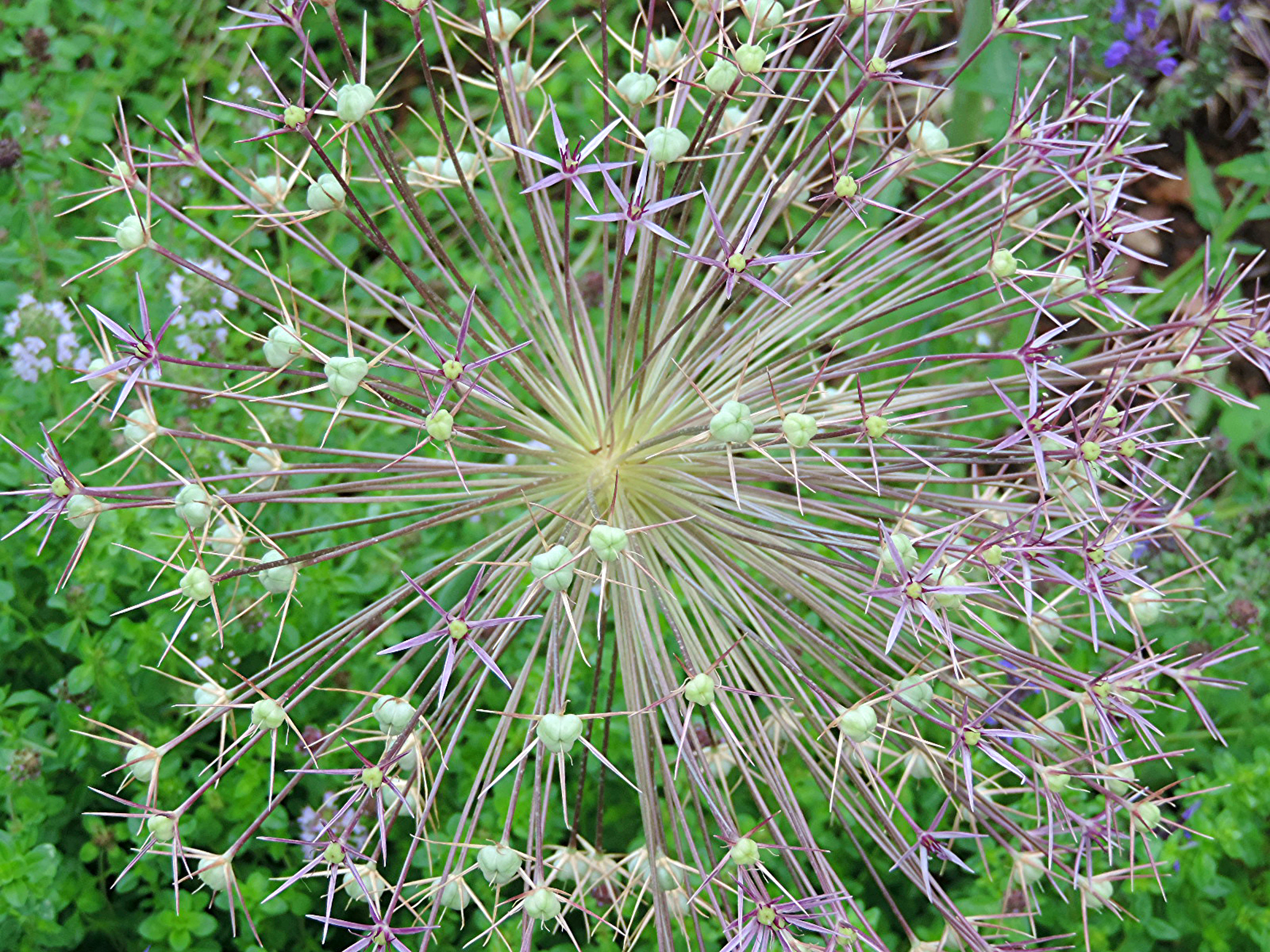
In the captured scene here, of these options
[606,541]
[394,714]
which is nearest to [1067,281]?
[606,541]

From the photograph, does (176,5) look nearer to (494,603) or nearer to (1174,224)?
(494,603)

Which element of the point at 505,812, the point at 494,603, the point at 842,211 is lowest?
the point at 505,812

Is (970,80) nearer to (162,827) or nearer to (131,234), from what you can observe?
(131,234)

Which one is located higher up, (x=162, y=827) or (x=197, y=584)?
(x=197, y=584)

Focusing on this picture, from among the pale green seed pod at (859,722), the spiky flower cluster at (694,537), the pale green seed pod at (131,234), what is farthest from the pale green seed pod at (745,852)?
the pale green seed pod at (131,234)

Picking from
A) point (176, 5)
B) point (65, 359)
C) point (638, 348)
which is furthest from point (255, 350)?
point (176, 5)

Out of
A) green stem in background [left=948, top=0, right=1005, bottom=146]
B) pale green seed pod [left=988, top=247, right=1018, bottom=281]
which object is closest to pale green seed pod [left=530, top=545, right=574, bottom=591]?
pale green seed pod [left=988, top=247, right=1018, bottom=281]
